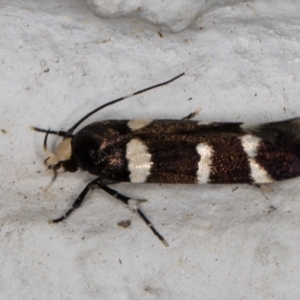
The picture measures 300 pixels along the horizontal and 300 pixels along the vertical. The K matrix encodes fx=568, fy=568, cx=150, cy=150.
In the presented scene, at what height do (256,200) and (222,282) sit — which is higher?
(256,200)

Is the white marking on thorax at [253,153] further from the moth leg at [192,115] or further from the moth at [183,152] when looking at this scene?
the moth leg at [192,115]

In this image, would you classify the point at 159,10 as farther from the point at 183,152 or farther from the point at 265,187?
the point at 265,187

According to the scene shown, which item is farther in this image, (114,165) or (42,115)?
(42,115)

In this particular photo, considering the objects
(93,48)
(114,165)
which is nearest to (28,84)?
(93,48)

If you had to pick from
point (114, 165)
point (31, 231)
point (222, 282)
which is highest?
point (114, 165)

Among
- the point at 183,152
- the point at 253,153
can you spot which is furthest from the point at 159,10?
the point at 253,153

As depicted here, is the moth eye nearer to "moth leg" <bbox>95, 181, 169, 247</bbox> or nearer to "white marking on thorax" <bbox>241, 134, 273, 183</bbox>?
"moth leg" <bbox>95, 181, 169, 247</bbox>

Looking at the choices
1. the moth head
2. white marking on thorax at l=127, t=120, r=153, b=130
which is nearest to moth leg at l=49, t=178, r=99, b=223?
the moth head

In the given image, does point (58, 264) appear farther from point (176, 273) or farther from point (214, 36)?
point (214, 36)
